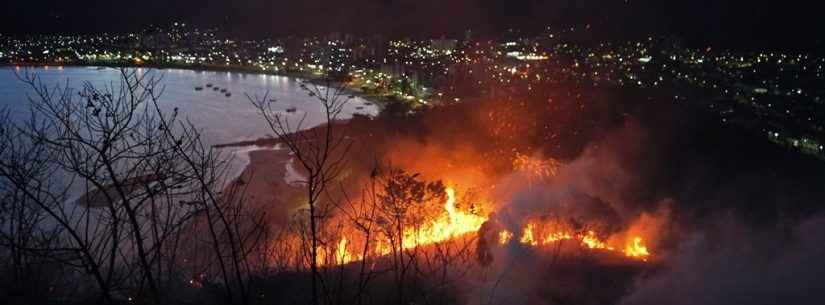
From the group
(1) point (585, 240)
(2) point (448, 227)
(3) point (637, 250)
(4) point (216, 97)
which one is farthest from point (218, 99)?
(3) point (637, 250)

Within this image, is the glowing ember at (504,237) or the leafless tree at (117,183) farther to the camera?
the glowing ember at (504,237)

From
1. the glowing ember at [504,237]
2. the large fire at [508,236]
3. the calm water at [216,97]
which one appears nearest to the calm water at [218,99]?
the calm water at [216,97]

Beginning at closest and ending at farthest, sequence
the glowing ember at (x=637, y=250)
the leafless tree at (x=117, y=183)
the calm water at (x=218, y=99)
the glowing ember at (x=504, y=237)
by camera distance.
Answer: the leafless tree at (x=117, y=183), the glowing ember at (x=637, y=250), the glowing ember at (x=504, y=237), the calm water at (x=218, y=99)

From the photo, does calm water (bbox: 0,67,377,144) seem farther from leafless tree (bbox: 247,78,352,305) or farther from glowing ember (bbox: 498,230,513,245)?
glowing ember (bbox: 498,230,513,245)

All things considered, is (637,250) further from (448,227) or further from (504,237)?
(448,227)

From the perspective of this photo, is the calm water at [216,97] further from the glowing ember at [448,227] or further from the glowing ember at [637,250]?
the glowing ember at [637,250]

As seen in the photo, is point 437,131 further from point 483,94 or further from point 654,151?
point 483,94

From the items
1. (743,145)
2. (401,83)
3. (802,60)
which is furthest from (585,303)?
(401,83)

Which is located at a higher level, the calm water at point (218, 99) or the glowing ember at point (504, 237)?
the calm water at point (218, 99)

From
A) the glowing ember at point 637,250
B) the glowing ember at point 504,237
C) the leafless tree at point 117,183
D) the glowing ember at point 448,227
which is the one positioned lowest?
the glowing ember at point 637,250
